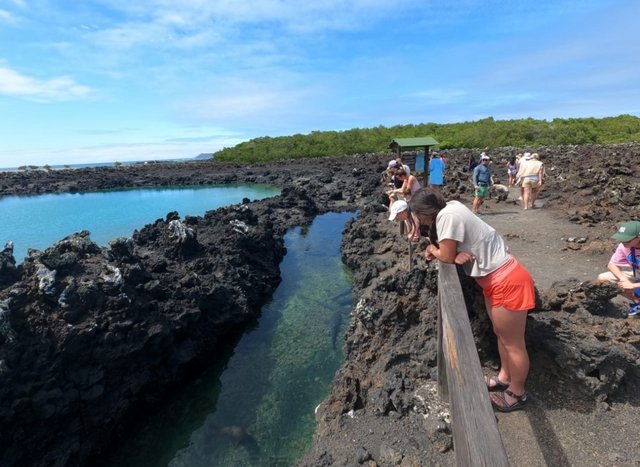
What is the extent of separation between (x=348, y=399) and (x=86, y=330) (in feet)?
15.5

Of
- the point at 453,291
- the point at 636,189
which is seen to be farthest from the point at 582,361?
the point at 636,189

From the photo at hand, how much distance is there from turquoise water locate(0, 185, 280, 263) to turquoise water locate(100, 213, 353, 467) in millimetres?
13293

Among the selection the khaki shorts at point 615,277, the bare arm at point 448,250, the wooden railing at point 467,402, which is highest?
the bare arm at point 448,250

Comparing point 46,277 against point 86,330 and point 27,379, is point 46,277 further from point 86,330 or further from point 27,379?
point 27,379

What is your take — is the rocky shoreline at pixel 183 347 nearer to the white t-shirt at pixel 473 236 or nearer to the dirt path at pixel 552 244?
the white t-shirt at pixel 473 236

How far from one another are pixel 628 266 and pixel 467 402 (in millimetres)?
4913

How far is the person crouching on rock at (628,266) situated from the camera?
529cm

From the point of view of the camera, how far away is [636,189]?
513 inches

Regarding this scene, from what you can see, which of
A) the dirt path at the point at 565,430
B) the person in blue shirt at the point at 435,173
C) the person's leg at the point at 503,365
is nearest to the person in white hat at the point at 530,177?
the person in blue shirt at the point at 435,173

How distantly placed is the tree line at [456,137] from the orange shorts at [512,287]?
186 feet

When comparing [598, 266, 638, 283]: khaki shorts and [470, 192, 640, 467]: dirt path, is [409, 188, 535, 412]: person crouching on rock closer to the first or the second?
[470, 192, 640, 467]: dirt path

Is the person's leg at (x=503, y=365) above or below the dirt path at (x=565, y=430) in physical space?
above

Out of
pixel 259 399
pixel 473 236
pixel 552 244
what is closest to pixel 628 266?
pixel 473 236

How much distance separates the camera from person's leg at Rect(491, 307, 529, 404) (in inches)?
149
